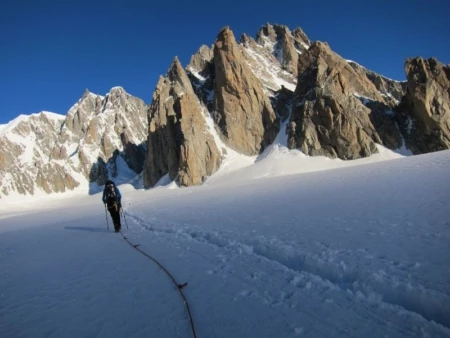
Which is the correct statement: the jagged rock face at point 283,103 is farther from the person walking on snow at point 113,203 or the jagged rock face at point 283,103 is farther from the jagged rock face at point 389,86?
the person walking on snow at point 113,203

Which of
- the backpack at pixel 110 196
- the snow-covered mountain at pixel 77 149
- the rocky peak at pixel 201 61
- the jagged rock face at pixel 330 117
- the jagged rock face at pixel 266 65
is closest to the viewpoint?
Result: the backpack at pixel 110 196

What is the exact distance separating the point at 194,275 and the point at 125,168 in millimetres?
157552

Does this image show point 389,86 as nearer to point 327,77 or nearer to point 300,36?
point 300,36

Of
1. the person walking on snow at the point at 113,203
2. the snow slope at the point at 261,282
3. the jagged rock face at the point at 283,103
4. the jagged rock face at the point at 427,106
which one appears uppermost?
the jagged rock face at the point at 283,103

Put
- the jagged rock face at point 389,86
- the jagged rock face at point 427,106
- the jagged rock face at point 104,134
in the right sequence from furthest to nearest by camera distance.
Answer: the jagged rock face at point 104,134 → the jagged rock face at point 389,86 → the jagged rock face at point 427,106

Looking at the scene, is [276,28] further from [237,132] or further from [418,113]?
[418,113]

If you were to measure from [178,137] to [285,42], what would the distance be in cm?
7782

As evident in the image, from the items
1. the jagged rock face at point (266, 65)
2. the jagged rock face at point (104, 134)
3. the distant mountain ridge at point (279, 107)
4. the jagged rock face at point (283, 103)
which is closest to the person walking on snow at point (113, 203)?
the distant mountain ridge at point (279, 107)

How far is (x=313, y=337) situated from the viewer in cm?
376

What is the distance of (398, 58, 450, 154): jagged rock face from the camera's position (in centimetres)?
6444

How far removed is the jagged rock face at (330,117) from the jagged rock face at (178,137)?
1022 inches

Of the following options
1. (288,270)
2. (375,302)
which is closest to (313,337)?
(375,302)

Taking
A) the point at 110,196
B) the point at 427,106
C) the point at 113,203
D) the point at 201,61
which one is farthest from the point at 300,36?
the point at 113,203

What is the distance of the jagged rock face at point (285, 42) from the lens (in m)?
124
